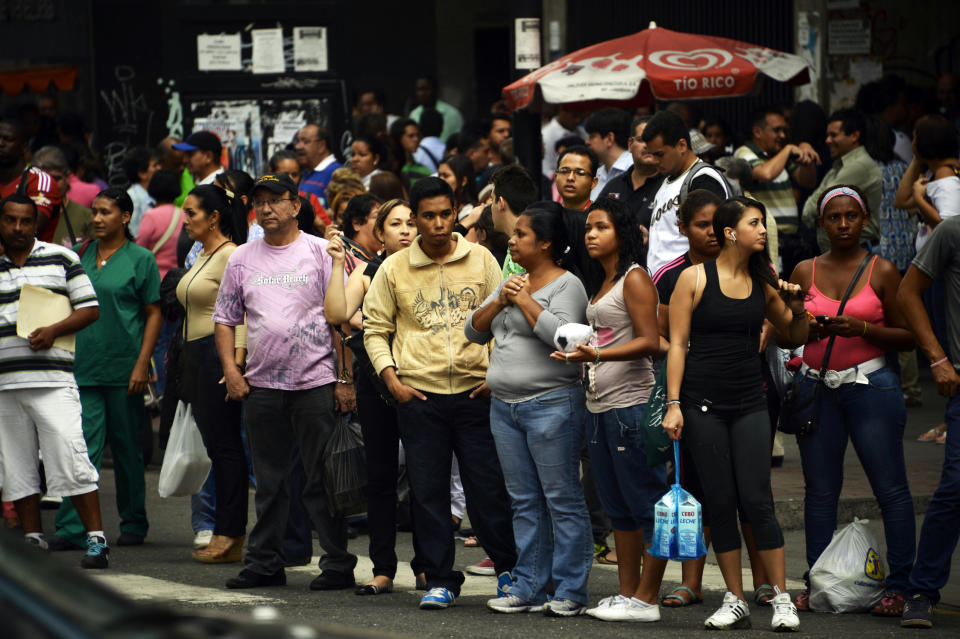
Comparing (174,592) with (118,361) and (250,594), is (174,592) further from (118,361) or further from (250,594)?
(118,361)

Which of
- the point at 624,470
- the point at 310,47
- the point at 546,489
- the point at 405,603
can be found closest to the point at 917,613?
the point at 624,470

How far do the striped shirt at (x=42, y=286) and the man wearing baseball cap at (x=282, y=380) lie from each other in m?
1.11

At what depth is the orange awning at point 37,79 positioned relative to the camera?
64.7ft

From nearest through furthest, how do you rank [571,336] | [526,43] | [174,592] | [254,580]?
[571,336] < [174,592] < [254,580] < [526,43]

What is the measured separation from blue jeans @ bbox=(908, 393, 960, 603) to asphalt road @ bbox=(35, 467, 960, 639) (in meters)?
0.20

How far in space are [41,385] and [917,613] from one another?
15.6ft

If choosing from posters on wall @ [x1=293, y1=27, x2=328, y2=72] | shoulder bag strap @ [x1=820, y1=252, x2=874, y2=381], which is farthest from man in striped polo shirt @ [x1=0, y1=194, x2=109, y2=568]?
posters on wall @ [x1=293, y1=27, x2=328, y2=72]

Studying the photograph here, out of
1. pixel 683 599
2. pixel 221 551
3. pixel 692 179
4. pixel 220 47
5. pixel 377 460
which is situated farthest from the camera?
pixel 220 47

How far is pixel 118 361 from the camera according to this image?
923cm

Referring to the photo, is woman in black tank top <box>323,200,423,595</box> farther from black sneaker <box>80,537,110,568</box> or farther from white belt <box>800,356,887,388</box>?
white belt <box>800,356,887,388</box>

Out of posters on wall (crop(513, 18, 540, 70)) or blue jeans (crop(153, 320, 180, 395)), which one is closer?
posters on wall (crop(513, 18, 540, 70))

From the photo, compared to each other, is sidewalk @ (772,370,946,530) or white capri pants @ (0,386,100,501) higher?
white capri pants @ (0,386,100,501)

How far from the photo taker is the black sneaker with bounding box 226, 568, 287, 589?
780 cm

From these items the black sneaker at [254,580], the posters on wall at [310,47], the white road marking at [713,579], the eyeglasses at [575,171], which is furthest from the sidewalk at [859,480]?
the posters on wall at [310,47]
